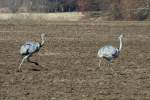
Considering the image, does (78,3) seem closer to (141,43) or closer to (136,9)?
(136,9)

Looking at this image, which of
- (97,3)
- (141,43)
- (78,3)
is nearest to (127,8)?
(97,3)

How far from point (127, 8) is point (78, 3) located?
19.3m

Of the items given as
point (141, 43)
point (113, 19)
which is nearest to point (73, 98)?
point (141, 43)

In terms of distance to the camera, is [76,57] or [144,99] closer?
[144,99]

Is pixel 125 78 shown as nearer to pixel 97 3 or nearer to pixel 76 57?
pixel 76 57

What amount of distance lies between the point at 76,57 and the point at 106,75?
555cm

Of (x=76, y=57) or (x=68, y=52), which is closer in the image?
(x=76, y=57)

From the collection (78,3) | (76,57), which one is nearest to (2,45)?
(76,57)

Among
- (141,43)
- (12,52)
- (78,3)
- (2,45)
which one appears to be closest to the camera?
(12,52)

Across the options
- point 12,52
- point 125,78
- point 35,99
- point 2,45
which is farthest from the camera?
point 2,45

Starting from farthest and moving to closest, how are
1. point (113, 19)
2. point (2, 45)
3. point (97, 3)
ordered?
1. point (97, 3)
2. point (113, 19)
3. point (2, 45)

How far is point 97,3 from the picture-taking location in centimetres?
8612

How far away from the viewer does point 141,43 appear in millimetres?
31500

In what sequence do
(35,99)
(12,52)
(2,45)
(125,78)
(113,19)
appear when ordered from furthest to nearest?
(113,19) → (2,45) → (12,52) → (125,78) → (35,99)
